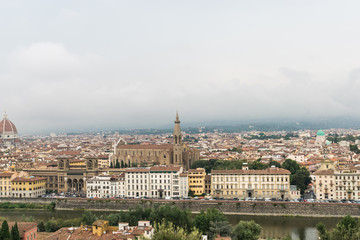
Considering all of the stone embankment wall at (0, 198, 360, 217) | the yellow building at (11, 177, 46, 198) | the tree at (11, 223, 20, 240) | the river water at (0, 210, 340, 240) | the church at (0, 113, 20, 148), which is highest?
the church at (0, 113, 20, 148)

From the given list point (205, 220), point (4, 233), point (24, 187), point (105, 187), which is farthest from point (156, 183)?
point (4, 233)

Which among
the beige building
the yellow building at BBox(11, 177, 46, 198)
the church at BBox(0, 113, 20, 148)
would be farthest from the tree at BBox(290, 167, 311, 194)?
the church at BBox(0, 113, 20, 148)

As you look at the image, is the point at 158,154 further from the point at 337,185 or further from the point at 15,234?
the point at 15,234

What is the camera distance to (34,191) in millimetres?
53438

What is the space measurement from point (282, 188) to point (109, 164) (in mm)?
31712

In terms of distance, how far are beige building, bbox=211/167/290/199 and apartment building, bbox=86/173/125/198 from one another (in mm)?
9792

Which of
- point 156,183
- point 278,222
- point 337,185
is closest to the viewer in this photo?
point 278,222

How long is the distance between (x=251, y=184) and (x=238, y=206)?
13.4 feet

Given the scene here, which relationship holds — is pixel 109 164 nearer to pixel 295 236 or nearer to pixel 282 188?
pixel 282 188

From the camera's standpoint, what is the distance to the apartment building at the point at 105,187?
5062 centimetres

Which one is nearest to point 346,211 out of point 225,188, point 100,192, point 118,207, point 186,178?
point 225,188

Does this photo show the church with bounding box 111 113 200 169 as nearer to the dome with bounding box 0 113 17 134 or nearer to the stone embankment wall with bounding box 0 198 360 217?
the stone embankment wall with bounding box 0 198 360 217

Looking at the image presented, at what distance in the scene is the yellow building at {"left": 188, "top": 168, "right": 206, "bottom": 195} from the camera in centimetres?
4981

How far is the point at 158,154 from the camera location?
6794cm
